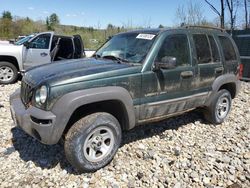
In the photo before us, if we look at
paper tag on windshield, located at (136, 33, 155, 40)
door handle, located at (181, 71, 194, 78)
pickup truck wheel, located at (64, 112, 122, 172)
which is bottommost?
pickup truck wheel, located at (64, 112, 122, 172)

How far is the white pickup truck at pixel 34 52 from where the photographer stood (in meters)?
9.41

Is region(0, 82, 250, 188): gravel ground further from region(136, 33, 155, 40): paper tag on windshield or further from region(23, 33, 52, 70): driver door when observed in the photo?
region(23, 33, 52, 70): driver door

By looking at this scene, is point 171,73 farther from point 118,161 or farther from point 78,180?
point 78,180

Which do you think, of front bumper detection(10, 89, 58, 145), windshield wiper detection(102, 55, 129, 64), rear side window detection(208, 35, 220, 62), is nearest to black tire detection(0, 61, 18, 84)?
windshield wiper detection(102, 55, 129, 64)

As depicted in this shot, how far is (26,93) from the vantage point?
158 inches

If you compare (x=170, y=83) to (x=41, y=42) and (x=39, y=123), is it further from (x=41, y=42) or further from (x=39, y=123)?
(x=41, y=42)

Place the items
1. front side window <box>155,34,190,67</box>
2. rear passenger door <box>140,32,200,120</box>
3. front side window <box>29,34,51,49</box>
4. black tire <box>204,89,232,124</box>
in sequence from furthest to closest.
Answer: front side window <box>29,34,51,49</box> < black tire <box>204,89,232,124</box> < front side window <box>155,34,190,67</box> < rear passenger door <box>140,32,200,120</box>

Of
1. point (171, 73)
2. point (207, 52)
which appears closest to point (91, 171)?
point (171, 73)

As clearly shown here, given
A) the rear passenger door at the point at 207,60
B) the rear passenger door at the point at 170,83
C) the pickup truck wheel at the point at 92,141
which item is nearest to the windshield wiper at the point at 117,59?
the rear passenger door at the point at 170,83

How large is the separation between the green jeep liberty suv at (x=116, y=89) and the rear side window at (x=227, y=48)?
0.18m

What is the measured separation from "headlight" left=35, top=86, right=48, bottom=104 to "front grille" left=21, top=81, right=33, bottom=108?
0.58 ft

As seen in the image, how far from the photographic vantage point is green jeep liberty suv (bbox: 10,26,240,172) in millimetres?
3543

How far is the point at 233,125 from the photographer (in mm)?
5906

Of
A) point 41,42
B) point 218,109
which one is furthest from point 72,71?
point 41,42
